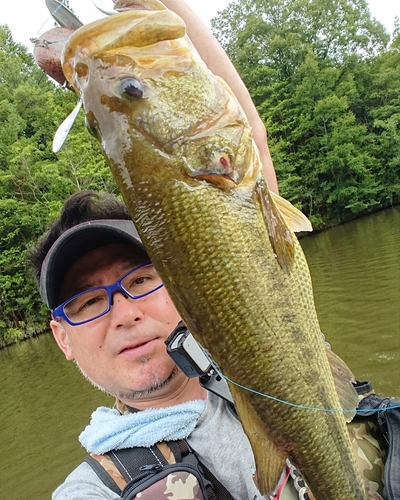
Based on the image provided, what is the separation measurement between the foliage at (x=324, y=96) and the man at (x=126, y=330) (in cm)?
2860

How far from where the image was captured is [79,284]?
2115mm

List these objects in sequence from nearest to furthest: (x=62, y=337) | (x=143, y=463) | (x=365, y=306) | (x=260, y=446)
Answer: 1. (x=260, y=446)
2. (x=143, y=463)
3. (x=62, y=337)
4. (x=365, y=306)

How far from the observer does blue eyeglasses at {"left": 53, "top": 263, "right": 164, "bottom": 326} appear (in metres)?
2.06

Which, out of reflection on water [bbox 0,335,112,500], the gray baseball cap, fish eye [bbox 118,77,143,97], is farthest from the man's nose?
reflection on water [bbox 0,335,112,500]

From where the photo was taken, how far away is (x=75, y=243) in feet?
6.78

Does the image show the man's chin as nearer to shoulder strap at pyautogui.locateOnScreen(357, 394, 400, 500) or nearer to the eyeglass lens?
the eyeglass lens

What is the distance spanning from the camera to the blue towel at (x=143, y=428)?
75.1 inches

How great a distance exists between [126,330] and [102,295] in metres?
0.20

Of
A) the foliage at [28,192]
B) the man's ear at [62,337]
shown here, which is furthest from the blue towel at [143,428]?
the foliage at [28,192]

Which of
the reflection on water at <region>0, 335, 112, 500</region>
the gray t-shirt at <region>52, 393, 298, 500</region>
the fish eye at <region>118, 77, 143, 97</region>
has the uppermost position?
the fish eye at <region>118, 77, 143, 97</region>

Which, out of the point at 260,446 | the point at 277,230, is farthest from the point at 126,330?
the point at 277,230

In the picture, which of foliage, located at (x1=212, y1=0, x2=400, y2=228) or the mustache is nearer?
the mustache

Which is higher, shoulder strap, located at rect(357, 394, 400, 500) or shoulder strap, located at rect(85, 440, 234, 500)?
shoulder strap, located at rect(85, 440, 234, 500)

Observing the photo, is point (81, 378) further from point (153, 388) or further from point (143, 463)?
point (143, 463)
